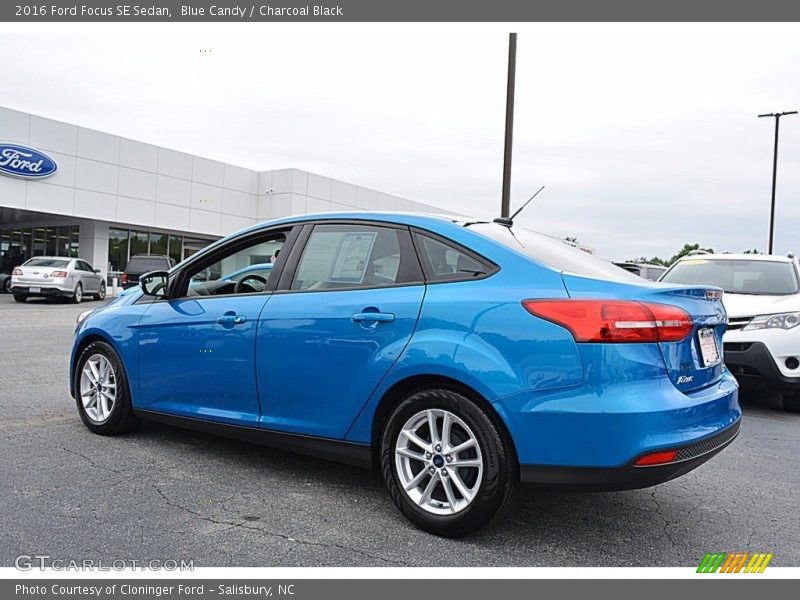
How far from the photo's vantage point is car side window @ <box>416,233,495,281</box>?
11.0 feet

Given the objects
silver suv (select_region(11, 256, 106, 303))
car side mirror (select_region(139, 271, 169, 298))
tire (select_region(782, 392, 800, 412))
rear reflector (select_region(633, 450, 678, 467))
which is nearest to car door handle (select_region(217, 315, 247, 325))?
car side mirror (select_region(139, 271, 169, 298))

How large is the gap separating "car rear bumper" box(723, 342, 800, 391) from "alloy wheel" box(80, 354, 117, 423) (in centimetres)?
581

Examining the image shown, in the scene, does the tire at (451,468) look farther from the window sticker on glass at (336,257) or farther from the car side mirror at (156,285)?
the car side mirror at (156,285)

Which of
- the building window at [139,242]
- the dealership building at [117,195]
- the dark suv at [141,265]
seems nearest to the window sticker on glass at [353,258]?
the dealership building at [117,195]

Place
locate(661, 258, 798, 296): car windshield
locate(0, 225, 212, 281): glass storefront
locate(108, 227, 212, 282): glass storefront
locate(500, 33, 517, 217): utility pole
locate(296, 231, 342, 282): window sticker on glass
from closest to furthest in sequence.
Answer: locate(296, 231, 342, 282): window sticker on glass
locate(661, 258, 798, 296): car windshield
locate(500, 33, 517, 217): utility pole
locate(0, 225, 212, 281): glass storefront
locate(108, 227, 212, 282): glass storefront

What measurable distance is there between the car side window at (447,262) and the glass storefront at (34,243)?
2954 centimetres

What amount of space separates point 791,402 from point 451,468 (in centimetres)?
553

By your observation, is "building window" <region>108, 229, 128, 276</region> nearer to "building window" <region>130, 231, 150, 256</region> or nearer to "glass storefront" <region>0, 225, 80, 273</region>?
"building window" <region>130, 231, 150, 256</region>

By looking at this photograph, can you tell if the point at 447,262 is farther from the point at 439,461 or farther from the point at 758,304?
the point at 758,304

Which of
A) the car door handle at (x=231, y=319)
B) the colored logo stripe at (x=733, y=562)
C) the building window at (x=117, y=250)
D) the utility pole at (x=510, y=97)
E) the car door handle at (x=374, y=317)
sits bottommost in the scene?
the colored logo stripe at (x=733, y=562)

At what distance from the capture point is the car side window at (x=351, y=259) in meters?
3.63

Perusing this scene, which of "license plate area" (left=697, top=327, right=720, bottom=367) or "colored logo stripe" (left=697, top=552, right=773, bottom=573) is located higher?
"license plate area" (left=697, top=327, right=720, bottom=367)

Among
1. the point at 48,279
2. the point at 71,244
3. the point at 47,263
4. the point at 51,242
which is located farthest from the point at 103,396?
the point at 51,242

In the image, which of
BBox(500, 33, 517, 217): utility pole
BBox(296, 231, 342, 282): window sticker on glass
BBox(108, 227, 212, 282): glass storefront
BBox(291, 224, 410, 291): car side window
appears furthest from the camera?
BBox(108, 227, 212, 282): glass storefront
